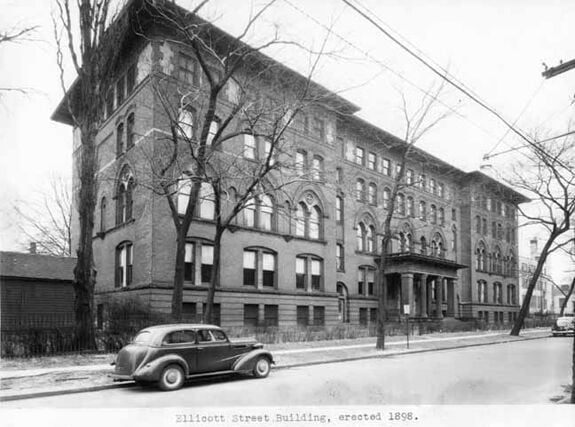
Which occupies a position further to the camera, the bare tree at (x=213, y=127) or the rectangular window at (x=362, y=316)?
the rectangular window at (x=362, y=316)

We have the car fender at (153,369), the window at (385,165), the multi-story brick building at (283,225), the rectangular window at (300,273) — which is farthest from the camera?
the window at (385,165)

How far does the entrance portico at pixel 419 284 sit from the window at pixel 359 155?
7951mm

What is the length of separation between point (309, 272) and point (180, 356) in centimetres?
2320

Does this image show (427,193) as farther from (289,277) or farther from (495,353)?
(495,353)

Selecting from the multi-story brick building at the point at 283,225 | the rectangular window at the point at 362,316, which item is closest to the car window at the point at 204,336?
the multi-story brick building at the point at 283,225

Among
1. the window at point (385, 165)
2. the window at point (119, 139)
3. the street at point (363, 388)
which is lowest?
the street at point (363, 388)

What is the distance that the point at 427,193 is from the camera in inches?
1978

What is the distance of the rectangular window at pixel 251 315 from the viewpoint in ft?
98.2

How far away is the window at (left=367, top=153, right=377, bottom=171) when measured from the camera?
143 feet

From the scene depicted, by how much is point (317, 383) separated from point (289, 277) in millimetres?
20035

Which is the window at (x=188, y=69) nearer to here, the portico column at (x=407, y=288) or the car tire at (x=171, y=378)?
the car tire at (x=171, y=378)

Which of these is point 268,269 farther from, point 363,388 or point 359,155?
point 363,388

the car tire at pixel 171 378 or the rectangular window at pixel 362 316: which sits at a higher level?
the car tire at pixel 171 378

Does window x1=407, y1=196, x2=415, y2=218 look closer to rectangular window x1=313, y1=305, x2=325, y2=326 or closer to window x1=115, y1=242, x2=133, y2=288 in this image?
rectangular window x1=313, y1=305, x2=325, y2=326
